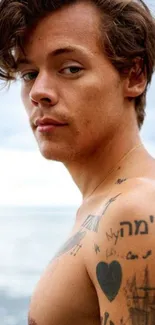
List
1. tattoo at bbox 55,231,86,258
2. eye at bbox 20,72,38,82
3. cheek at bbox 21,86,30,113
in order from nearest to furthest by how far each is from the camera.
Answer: tattoo at bbox 55,231,86,258
eye at bbox 20,72,38,82
cheek at bbox 21,86,30,113

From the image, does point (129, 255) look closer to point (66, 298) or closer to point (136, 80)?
point (66, 298)

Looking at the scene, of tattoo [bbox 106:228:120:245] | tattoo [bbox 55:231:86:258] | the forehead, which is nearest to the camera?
tattoo [bbox 106:228:120:245]

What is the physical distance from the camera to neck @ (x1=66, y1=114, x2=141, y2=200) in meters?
3.86

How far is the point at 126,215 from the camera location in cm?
297

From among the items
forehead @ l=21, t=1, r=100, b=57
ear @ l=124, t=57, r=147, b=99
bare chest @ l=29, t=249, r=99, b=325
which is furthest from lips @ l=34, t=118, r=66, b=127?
bare chest @ l=29, t=249, r=99, b=325

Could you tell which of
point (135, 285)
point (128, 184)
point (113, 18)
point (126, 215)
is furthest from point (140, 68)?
point (135, 285)

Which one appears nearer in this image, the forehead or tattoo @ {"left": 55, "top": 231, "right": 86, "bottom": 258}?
tattoo @ {"left": 55, "top": 231, "right": 86, "bottom": 258}

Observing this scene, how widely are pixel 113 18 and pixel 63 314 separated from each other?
2.09 metres

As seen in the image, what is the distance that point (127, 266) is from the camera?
113 inches

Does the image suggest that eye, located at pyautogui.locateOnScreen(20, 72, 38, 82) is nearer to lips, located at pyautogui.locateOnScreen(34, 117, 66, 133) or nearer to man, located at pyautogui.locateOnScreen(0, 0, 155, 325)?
man, located at pyautogui.locateOnScreen(0, 0, 155, 325)

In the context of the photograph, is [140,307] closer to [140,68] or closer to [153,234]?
[153,234]

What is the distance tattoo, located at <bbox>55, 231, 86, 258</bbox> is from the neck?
0.46m

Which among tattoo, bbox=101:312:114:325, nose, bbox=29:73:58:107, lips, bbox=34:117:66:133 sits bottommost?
tattoo, bbox=101:312:114:325

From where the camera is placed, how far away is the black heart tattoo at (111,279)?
9.50 ft
